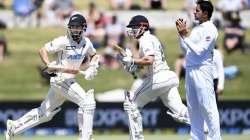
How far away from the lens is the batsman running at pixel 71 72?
417 inches

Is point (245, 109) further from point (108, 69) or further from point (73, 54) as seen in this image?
point (73, 54)

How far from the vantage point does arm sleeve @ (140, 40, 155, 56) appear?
1015 cm

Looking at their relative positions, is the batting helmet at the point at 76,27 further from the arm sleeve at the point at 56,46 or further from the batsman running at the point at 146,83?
the batsman running at the point at 146,83

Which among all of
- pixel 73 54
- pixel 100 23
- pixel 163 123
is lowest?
pixel 163 123

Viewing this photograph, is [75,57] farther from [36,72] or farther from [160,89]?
[36,72]

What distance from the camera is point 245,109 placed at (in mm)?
15891

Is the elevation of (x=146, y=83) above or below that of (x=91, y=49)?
below

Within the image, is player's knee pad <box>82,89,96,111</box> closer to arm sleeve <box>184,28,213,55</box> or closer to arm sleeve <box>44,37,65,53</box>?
arm sleeve <box>44,37,65,53</box>

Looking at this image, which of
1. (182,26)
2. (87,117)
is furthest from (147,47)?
(87,117)

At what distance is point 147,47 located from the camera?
10195 mm

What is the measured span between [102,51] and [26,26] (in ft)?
7.74

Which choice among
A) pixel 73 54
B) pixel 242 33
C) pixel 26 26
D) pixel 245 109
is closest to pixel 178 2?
pixel 242 33

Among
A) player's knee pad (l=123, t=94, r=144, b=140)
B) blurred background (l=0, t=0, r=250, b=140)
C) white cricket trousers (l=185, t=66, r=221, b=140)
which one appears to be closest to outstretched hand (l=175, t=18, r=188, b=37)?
white cricket trousers (l=185, t=66, r=221, b=140)

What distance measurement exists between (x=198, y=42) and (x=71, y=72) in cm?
199
